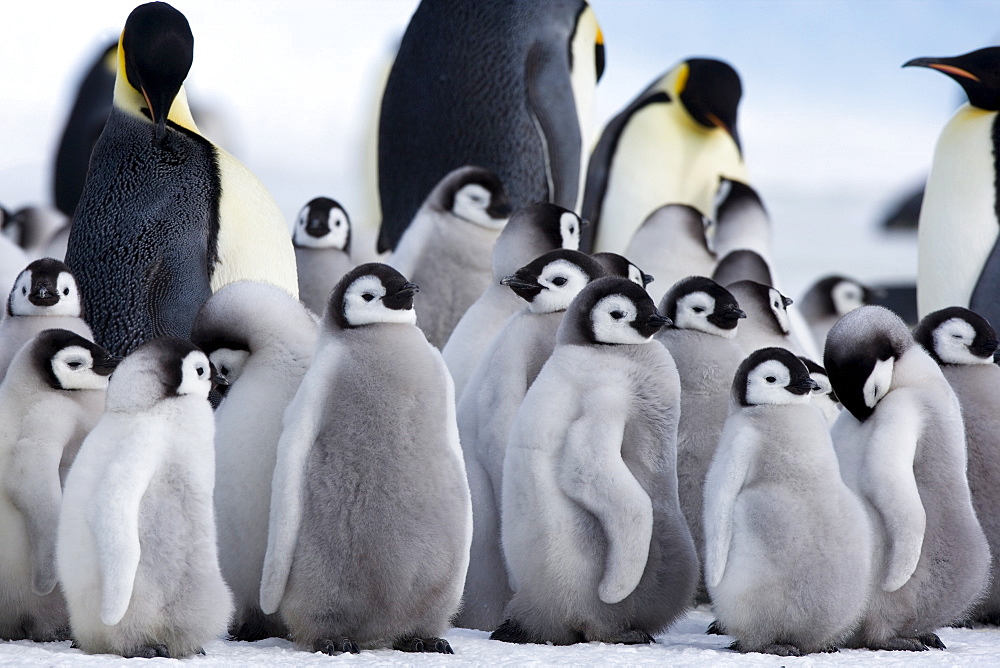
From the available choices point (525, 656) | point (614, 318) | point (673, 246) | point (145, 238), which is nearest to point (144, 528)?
point (525, 656)

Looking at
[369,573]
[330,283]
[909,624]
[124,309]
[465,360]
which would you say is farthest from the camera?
[330,283]

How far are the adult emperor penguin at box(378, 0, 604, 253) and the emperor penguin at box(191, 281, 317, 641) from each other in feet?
9.65

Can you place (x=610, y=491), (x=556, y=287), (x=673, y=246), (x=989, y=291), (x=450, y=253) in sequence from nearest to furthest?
(x=610, y=491) < (x=556, y=287) < (x=450, y=253) < (x=673, y=246) < (x=989, y=291)

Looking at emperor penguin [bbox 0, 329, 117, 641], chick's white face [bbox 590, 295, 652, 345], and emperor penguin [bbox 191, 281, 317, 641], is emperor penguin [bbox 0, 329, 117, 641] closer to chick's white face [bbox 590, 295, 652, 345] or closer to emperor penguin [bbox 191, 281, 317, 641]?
emperor penguin [bbox 191, 281, 317, 641]

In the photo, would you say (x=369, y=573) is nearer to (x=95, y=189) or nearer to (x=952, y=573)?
(x=952, y=573)

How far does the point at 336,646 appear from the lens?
2469 mm

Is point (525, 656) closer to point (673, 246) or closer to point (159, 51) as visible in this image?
point (159, 51)

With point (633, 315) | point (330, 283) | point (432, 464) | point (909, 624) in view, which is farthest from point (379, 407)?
point (330, 283)

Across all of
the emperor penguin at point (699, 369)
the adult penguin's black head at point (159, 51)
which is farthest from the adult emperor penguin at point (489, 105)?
the emperor penguin at point (699, 369)

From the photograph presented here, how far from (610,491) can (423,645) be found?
453mm

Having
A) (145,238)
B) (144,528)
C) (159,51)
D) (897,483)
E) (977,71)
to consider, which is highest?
(977,71)

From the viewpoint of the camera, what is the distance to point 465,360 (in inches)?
135

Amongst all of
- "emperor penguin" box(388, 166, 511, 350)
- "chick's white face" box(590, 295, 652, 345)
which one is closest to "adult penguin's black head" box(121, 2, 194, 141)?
"emperor penguin" box(388, 166, 511, 350)

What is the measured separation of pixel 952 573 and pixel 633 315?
83cm
